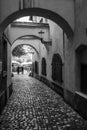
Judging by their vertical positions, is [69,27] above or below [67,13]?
below

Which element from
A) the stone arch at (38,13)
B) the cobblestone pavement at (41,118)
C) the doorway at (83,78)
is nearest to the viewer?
the cobblestone pavement at (41,118)

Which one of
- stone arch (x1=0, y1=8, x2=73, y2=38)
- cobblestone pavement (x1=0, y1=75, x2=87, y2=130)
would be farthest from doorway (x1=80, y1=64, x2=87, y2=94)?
stone arch (x1=0, y1=8, x2=73, y2=38)

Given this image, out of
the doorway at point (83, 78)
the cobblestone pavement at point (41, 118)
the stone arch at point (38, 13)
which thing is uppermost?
the stone arch at point (38, 13)

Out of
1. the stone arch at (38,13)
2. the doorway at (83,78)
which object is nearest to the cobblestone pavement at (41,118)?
the doorway at (83,78)

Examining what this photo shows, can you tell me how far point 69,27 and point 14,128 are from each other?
4387 millimetres

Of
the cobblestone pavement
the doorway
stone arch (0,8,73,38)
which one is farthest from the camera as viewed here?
stone arch (0,8,73,38)

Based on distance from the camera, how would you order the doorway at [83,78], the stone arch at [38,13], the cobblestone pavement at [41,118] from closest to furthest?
the cobblestone pavement at [41,118], the doorway at [83,78], the stone arch at [38,13]

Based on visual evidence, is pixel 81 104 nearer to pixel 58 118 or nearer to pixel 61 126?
pixel 58 118

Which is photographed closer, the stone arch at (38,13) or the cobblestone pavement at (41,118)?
the cobblestone pavement at (41,118)

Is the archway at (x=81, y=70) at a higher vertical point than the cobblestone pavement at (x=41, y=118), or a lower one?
higher

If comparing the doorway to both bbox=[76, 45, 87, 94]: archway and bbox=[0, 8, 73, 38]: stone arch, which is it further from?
bbox=[0, 8, 73, 38]: stone arch

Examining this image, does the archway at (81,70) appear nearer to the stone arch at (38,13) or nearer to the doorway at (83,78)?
the doorway at (83,78)

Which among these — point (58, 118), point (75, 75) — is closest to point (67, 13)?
point (75, 75)

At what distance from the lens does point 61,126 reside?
496cm
